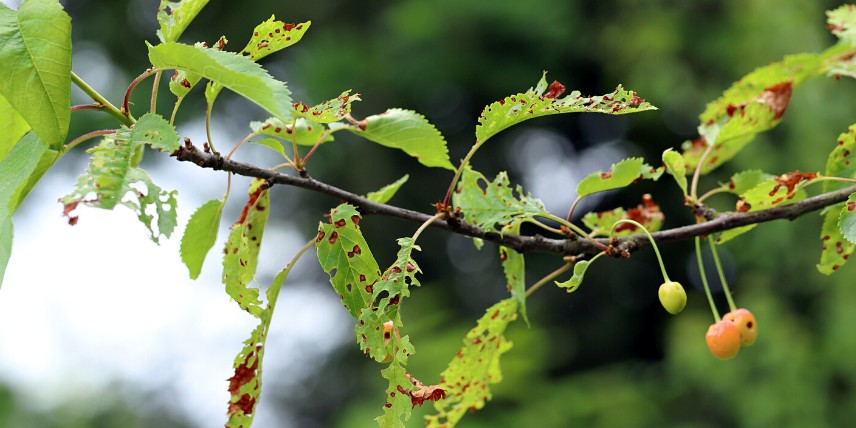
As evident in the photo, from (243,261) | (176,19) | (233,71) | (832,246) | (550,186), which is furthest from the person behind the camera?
(550,186)

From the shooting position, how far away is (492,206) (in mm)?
822

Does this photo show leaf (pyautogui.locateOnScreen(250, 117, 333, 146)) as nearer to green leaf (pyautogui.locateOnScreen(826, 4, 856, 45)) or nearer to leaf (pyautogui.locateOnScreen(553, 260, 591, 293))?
leaf (pyautogui.locateOnScreen(553, 260, 591, 293))

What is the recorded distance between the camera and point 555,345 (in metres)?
5.14

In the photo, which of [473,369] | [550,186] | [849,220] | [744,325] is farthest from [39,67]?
[550,186]

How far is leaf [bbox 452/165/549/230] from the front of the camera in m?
0.81

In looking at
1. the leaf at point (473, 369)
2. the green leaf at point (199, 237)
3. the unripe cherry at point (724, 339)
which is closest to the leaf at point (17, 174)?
the green leaf at point (199, 237)

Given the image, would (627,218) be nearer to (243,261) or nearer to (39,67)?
(243,261)

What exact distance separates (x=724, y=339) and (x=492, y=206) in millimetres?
319

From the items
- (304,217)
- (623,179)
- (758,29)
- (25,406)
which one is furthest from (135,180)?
(25,406)

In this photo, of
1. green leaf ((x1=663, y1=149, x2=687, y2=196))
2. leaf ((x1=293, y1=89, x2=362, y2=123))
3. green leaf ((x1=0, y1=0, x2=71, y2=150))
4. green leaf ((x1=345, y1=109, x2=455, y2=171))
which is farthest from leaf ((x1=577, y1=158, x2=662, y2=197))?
Answer: green leaf ((x1=0, y1=0, x2=71, y2=150))

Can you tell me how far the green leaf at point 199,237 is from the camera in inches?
32.9

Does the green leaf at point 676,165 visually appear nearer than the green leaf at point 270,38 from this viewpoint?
No

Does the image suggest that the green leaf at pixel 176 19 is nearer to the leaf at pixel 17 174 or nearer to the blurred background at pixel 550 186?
the leaf at pixel 17 174

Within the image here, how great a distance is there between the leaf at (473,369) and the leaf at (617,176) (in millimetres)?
153
